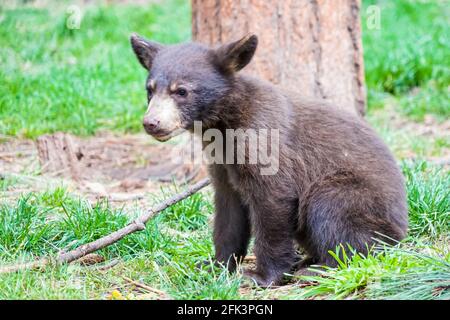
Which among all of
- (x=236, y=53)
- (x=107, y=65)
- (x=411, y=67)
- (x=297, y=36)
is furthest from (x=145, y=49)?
(x=411, y=67)

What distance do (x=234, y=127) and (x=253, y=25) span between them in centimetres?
218

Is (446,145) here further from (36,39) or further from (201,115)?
(36,39)

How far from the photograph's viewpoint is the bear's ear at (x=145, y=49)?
544 cm

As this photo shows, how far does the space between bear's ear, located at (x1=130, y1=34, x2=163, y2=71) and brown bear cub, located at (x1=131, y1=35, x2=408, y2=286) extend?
0.02 m

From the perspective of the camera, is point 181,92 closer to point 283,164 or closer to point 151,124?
point 151,124

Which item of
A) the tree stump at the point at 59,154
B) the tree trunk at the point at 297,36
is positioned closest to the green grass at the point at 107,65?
the tree stump at the point at 59,154

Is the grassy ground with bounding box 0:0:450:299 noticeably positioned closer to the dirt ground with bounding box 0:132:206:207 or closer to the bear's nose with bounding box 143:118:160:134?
the dirt ground with bounding box 0:132:206:207

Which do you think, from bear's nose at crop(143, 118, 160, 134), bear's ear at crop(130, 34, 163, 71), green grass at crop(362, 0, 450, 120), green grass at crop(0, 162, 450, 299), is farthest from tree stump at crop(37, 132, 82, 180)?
green grass at crop(362, 0, 450, 120)

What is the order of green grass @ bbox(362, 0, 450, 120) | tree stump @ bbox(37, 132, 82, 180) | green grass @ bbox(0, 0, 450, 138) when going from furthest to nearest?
1. green grass @ bbox(362, 0, 450, 120)
2. green grass @ bbox(0, 0, 450, 138)
3. tree stump @ bbox(37, 132, 82, 180)

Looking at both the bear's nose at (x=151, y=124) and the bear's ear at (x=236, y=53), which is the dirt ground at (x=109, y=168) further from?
the bear's ear at (x=236, y=53)

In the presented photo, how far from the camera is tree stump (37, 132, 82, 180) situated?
25.1ft

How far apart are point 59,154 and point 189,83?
314 cm
